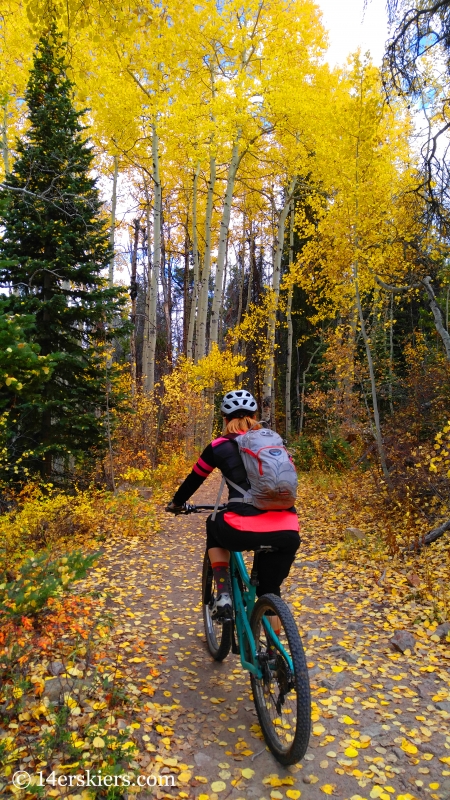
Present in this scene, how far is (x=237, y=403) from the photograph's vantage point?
10.5 feet

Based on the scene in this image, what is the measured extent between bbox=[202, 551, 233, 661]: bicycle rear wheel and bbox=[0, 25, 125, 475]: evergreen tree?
4545 millimetres

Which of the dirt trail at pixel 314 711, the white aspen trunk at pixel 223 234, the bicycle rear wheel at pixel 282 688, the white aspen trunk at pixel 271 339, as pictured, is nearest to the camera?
the bicycle rear wheel at pixel 282 688

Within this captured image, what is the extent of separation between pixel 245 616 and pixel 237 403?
141cm

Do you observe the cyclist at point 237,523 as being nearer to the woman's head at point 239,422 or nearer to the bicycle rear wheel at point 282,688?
the woman's head at point 239,422

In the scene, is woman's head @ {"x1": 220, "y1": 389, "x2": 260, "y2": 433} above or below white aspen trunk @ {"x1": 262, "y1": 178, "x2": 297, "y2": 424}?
below

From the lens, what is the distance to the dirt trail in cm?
244

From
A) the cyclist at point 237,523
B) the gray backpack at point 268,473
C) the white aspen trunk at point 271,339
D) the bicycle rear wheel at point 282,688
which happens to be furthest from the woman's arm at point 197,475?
the white aspen trunk at point 271,339

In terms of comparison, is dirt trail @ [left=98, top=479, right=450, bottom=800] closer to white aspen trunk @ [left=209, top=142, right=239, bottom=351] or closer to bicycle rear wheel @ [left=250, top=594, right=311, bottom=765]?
bicycle rear wheel @ [left=250, top=594, right=311, bottom=765]

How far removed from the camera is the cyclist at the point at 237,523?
2.67m

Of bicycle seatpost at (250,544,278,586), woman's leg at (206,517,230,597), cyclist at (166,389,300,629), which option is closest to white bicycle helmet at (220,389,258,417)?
cyclist at (166,389,300,629)

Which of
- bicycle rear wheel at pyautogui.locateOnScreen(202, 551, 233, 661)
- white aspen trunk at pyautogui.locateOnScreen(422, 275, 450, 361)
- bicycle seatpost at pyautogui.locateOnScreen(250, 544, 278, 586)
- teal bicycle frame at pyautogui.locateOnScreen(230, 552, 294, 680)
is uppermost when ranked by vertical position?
white aspen trunk at pyautogui.locateOnScreen(422, 275, 450, 361)

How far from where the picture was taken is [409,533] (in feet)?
19.3

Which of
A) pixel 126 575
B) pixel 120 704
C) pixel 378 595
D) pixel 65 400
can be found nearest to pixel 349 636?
pixel 378 595

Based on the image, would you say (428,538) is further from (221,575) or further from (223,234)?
(223,234)
